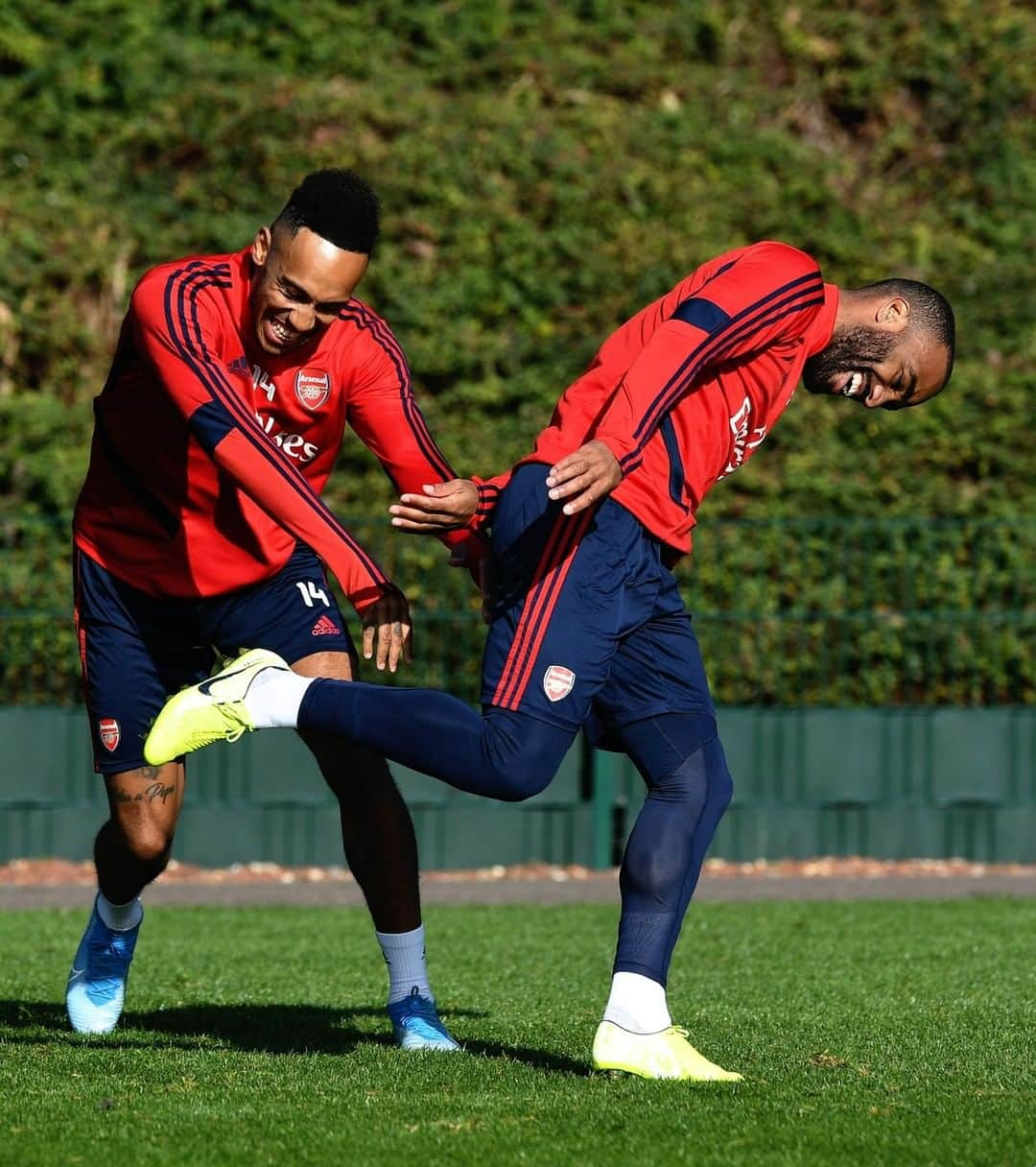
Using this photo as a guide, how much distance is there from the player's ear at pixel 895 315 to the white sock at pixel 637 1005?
1.75m

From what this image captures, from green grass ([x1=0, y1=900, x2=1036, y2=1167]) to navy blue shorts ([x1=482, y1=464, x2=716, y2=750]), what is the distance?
0.94 meters

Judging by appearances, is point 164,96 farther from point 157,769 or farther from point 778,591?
point 157,769

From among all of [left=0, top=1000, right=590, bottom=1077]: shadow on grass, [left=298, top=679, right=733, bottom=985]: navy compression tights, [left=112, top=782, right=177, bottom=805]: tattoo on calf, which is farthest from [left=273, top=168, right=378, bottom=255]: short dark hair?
[left=0, top=1000, right=590, bottom=1077]: shadow on grass

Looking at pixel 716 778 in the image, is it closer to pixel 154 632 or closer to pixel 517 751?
pixel 517 751

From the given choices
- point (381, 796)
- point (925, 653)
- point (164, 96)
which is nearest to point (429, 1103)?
point (381, 796)

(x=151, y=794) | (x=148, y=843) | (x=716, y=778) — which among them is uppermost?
(x=716, y=778)

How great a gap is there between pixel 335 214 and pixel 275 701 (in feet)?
4.16

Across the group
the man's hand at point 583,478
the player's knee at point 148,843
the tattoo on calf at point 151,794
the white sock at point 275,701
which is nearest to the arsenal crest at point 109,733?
the tattoo on calf at point 151,794

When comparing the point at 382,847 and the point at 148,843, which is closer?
the point at 382,847

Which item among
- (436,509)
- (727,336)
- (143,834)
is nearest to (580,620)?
(436,509)

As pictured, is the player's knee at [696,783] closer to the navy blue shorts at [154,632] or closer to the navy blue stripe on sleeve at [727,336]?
the navy blue stripe on sleeve at [727,336]

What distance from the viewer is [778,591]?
38.6ft

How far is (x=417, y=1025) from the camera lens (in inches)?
217

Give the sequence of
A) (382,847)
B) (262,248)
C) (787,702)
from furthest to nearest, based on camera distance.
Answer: (787,702)
(382,847)
(262,248)
